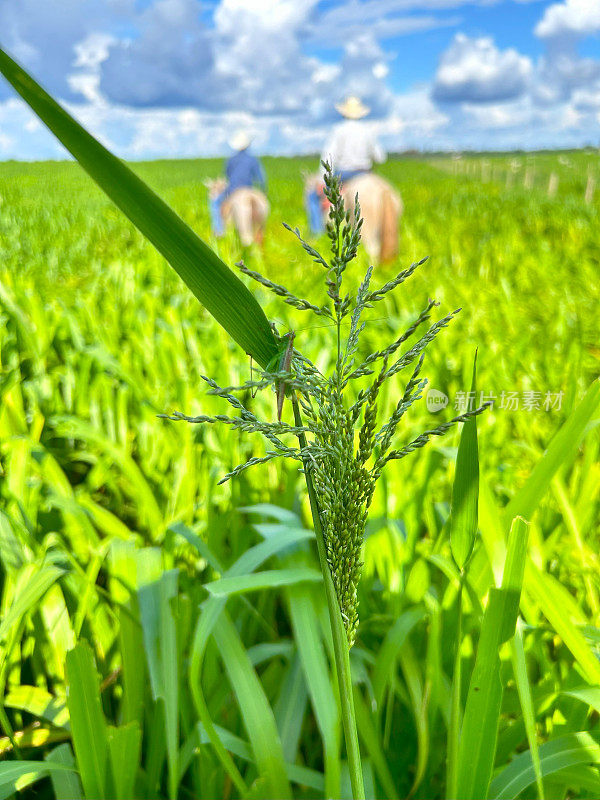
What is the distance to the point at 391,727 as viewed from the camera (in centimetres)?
98

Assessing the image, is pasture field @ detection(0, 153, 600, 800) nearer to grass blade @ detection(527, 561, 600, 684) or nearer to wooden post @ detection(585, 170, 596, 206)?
grass blade @ detection(527, 561, 600, 684)

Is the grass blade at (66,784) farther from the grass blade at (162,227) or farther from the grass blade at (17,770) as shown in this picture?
the grass blade at (162,227)

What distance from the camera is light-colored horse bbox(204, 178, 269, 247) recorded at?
19.9ft

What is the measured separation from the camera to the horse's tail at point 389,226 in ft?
18.0

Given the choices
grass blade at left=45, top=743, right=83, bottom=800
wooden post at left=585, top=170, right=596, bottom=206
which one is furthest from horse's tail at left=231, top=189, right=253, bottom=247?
grass blade at left=45, top=743, right=83, bottom=800

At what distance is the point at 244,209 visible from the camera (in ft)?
20.0

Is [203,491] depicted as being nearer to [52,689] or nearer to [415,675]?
[52,689]

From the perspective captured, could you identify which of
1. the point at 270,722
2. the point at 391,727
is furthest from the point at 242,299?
the point at 391,727

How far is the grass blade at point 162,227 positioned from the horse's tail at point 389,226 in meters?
5.21

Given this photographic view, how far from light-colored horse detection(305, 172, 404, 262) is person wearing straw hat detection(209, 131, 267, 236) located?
1181mm

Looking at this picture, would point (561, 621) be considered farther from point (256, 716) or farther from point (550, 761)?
point (256, 716)

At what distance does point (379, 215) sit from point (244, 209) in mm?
1337

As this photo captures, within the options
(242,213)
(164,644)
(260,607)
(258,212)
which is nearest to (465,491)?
(164,644)

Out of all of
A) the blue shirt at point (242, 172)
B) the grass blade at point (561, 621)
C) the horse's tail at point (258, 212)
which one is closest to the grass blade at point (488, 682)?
the grass blade at point (561, 621)
